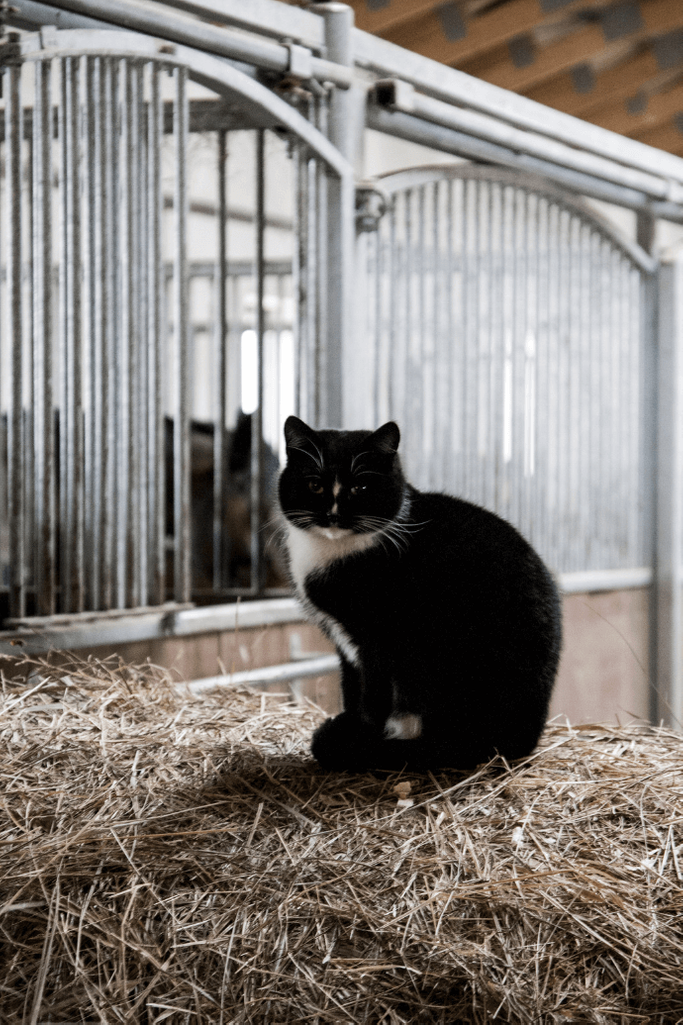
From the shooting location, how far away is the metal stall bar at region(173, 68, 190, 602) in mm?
1938

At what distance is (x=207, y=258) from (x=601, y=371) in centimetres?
250

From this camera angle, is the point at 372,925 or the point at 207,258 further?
the point at 207,258

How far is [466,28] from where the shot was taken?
322 centimetres

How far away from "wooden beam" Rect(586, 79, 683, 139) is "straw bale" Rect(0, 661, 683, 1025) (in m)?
3.40

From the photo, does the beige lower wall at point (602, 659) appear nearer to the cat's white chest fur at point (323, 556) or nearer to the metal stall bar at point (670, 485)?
the metal stall bar at point (670, 485)

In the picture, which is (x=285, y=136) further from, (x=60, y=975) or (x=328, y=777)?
(x=60, y=975)

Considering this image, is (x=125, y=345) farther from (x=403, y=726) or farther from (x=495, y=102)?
(x=495, y=102)

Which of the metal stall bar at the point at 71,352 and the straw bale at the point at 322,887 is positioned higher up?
the metal stall bar at the point at 71,352

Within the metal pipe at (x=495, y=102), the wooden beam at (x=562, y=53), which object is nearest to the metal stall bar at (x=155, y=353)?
the metal pipe at (x=495, y=102)

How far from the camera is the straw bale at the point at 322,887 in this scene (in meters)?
0.86

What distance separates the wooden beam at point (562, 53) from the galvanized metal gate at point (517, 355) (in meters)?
0.72

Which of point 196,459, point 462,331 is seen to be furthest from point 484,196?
point 196,459

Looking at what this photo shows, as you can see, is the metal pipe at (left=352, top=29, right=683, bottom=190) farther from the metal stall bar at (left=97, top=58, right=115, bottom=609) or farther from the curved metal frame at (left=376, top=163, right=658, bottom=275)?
the metal stall bar at (left=97, top=58, right=115, bottom=609)

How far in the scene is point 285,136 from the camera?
2.25 m
